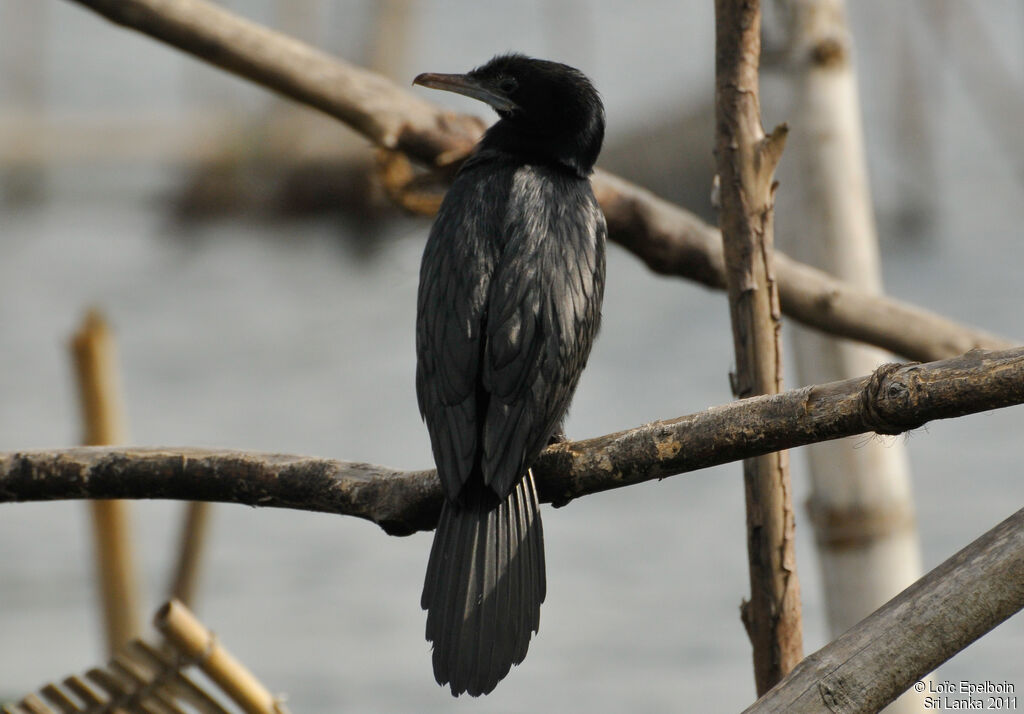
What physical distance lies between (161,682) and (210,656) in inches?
4.2

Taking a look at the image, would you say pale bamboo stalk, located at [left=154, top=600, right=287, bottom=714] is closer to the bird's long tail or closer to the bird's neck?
the bird's long tail

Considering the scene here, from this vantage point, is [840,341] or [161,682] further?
[840,341]

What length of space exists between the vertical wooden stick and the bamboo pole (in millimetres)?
1896

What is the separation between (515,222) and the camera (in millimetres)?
2252

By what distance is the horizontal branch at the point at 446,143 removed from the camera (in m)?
2.53

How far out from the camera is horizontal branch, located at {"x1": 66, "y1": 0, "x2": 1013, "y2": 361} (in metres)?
2.53

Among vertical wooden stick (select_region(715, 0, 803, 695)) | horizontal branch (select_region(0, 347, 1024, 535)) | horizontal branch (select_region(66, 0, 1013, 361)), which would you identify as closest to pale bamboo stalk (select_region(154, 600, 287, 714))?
horizontal branch (select_region(0, 347, 1024, 535))

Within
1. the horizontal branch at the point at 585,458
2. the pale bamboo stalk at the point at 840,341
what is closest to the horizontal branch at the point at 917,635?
the horizontal branch at the point at 585,458

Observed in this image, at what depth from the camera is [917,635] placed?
1.44m

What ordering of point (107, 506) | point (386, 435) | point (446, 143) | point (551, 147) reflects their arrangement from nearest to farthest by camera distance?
point (551, 147), point (446, 143), point (107, 506), point (386, 435)

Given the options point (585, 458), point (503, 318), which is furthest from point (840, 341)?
point (585, 458)

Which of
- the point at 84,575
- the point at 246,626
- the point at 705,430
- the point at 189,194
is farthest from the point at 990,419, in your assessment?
the point at 189,194

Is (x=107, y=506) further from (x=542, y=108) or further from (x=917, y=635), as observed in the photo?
(x=917, y=635)

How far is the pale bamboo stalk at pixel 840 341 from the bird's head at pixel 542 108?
0.65m
